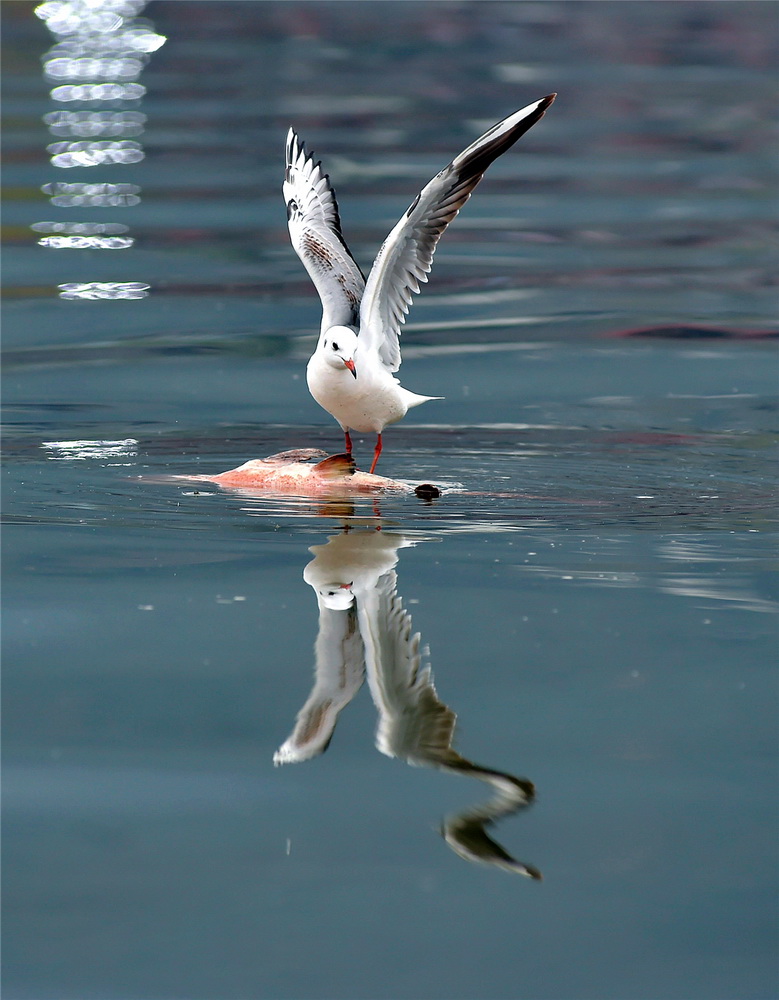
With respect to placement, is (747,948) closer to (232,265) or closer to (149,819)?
(149,819)

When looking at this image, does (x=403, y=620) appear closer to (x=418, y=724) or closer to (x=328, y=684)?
(x=328, y=684)

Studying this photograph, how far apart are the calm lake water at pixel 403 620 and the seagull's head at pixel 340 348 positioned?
649 millimetres

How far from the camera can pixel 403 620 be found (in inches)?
180

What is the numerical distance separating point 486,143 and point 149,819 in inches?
133

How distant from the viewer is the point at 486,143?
19.5 ft

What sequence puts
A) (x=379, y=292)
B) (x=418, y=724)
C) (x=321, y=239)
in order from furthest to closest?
(x=321, y=239) → (x=379, y=292) → (x=418, y=724)

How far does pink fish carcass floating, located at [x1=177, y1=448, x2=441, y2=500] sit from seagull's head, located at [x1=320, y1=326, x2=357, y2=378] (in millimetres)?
373

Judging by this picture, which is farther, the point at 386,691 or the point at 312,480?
the point at 312,480

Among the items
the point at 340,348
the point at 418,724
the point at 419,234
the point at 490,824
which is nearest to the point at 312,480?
the point at 340,348

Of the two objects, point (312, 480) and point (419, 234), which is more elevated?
point (419, 234)

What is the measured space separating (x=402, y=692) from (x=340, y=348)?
7.95 ft

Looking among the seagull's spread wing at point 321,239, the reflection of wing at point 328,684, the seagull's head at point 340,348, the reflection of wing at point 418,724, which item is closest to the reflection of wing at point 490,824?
the reflection of wing at point 418,724

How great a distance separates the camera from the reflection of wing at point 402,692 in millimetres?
3777

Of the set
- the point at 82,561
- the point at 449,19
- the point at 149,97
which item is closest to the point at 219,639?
the point at 82,561
